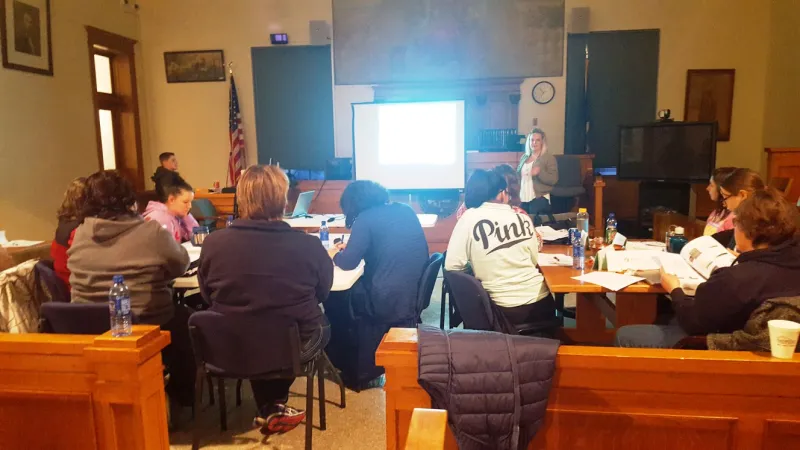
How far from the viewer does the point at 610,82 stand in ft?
22.7

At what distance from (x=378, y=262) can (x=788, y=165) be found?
4.46 meters

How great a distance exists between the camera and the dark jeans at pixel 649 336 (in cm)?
229

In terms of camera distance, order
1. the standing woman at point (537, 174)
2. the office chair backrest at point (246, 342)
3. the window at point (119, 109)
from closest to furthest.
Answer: the office chair backrest at point (246, 342), the standing woman at point (537, 174), the window at point (119, 109)

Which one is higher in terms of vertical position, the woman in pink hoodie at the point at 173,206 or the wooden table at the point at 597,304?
the woman in pink hoodie at the point at 173,206

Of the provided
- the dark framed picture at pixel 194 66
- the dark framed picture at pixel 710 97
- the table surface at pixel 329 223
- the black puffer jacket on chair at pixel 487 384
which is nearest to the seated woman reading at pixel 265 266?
the black puffer jacket on chair at pixel 487 384

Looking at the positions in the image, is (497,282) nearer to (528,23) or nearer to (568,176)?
(568,176)

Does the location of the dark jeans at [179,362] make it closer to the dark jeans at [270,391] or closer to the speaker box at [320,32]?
the dark jeans at [270,391]

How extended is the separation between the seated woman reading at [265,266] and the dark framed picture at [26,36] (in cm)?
421

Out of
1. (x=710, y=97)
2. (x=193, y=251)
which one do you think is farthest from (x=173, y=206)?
(x=710, y=97)

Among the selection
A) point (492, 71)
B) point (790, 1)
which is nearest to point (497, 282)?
point (492, 71)

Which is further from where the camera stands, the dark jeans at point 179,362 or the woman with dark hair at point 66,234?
the dark jeans at point 179,362

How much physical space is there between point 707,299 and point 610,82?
18.9 feet

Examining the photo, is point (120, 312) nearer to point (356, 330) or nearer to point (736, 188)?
point (356, 330)

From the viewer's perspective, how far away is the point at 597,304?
10.8ft
